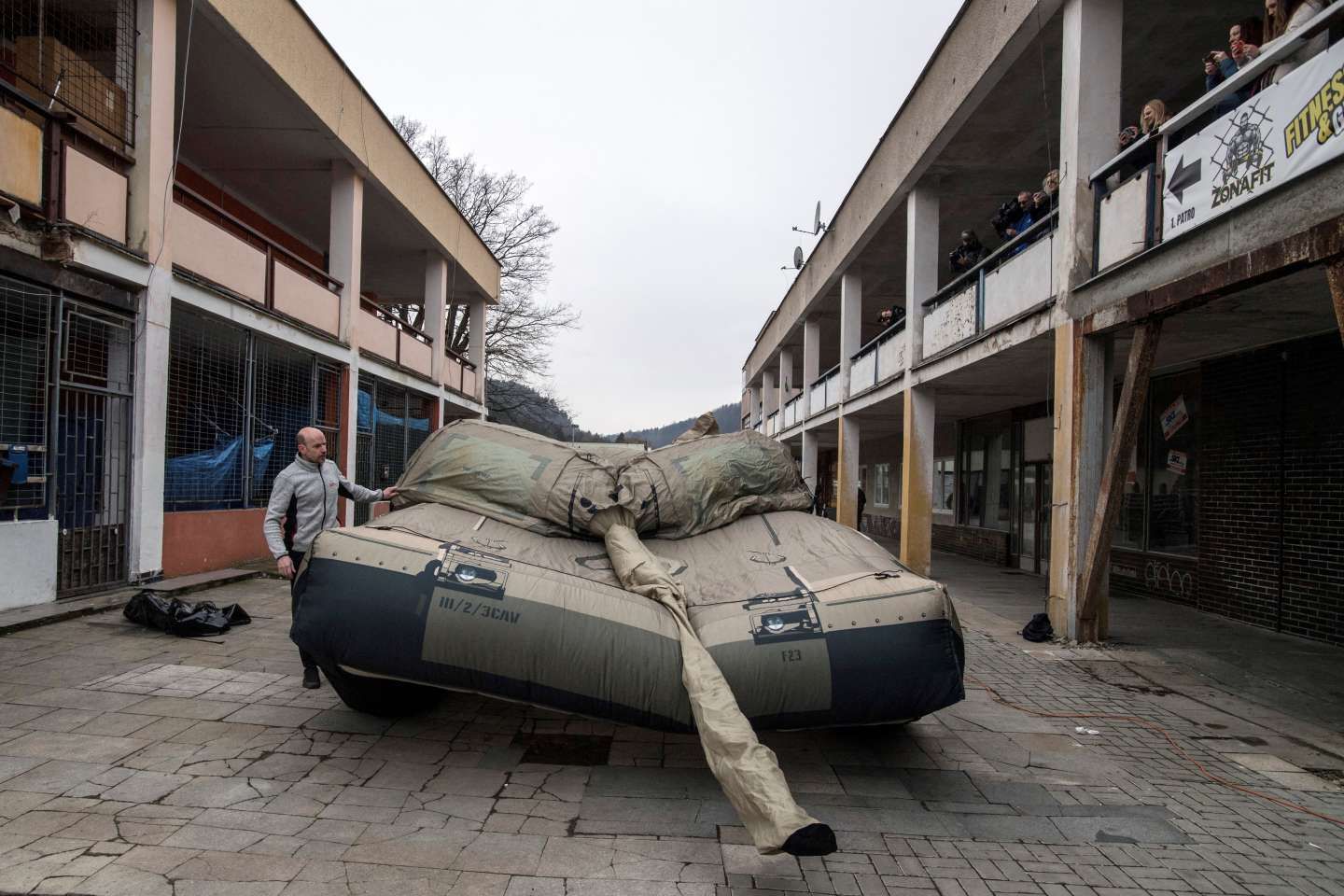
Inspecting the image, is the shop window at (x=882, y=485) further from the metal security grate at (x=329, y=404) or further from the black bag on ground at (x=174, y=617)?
the black bag on ground at (x=174, y=617)

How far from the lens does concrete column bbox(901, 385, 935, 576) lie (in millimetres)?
12641

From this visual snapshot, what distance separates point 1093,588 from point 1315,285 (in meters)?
3.20

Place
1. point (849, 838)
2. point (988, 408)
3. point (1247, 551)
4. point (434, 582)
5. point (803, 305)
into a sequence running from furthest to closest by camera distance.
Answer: point (803, 305)
point (988, 408)
point (1247, 551)
point (434, 582)
point (849, 838)

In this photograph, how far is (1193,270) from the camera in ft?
19.8

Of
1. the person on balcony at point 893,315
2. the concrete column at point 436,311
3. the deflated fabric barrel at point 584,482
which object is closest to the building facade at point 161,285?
the concrete column at point 436,311

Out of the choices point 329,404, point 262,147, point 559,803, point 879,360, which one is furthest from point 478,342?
point 559,803

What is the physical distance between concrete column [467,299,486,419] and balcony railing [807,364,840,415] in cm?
1015

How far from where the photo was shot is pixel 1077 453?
7.64m

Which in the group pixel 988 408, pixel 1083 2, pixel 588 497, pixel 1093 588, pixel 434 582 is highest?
pixel 1083 2

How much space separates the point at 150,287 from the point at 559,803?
7486 millimetres

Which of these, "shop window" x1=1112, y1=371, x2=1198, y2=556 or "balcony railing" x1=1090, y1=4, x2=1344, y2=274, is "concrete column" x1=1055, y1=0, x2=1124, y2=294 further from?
"shop window" x1=1112, y1=371, x2=1198, y2=556

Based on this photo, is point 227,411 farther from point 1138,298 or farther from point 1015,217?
point 1015,217

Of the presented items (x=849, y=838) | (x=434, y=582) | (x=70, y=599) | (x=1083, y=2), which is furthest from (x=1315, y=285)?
(x=70, y=599)

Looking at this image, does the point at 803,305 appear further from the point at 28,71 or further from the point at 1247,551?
the point at 28,71
